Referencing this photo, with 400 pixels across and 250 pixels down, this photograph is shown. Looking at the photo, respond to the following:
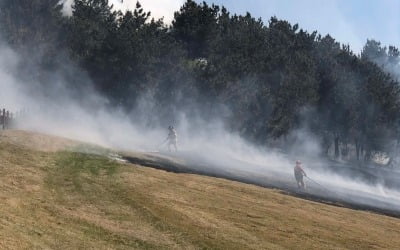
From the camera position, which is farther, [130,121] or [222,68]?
[222,68]

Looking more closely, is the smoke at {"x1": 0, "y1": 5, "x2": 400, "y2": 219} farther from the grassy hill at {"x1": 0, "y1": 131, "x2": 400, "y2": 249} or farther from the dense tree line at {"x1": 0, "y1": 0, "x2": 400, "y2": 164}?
the grassy hill at {"x1": 0, "y1": 131, "x2": 400, "y2": 249}

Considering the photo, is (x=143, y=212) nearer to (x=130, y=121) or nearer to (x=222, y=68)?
(x=130, y=121)

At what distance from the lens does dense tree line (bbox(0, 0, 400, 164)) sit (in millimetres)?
64375

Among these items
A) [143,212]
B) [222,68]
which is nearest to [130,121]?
[222,68]

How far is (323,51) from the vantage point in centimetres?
9831

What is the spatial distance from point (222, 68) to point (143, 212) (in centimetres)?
5258

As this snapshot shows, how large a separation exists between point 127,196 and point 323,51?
84.0 m

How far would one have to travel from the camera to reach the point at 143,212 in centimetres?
1869

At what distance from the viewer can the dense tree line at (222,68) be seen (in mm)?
64375

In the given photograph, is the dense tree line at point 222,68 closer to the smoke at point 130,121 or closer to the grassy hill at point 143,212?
the smoke at point 130,121

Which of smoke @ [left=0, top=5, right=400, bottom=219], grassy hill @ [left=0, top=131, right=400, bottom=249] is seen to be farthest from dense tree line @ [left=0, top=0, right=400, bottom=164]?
grassy hill @ [left=0, top=131, right=400, bottom=249]

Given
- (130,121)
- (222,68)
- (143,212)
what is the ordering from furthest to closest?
(222,68) < (130,121) < (143,212)

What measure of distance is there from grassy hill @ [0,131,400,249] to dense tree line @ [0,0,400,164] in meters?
35.7

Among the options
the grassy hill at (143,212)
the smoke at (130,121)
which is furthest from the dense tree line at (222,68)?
the grassy hill at (143,212)
